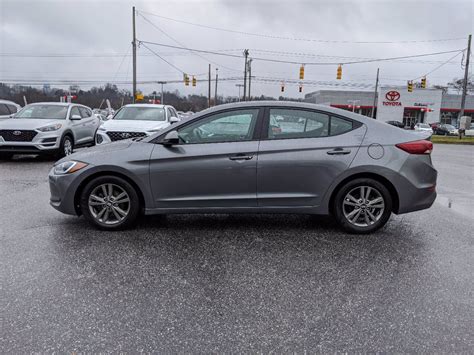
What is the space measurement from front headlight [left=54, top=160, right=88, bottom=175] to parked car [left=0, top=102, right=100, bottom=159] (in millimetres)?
6631

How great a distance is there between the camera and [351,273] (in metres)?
3.71

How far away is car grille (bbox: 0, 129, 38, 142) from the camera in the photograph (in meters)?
10.6

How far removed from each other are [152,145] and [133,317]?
7.80 feet

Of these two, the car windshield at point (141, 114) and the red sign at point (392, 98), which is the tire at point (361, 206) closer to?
the car windshield at point (141, 114)

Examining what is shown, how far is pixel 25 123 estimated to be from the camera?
10.9 metres

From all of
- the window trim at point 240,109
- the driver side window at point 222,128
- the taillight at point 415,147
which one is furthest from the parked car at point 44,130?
the taillight at point 415,147

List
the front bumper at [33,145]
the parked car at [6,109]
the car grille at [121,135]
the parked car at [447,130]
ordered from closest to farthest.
A: the car grille at [121,135], the front bumper at [33,145], the parked car at [6,109], the parked car at [447,130]

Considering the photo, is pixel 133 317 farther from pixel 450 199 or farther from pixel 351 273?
pixel 450 199

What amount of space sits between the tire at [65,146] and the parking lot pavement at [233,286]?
622 cm

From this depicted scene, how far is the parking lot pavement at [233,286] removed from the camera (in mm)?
2650

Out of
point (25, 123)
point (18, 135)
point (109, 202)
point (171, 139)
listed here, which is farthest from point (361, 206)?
point (25, 123)

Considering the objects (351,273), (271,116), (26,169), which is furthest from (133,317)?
(26,169)

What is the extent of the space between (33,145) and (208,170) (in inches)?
313

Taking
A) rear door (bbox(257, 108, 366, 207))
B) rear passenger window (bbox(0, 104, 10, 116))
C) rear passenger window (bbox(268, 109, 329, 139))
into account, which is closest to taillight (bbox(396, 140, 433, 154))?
rear door (bbox(257, 108, 366, 207))
